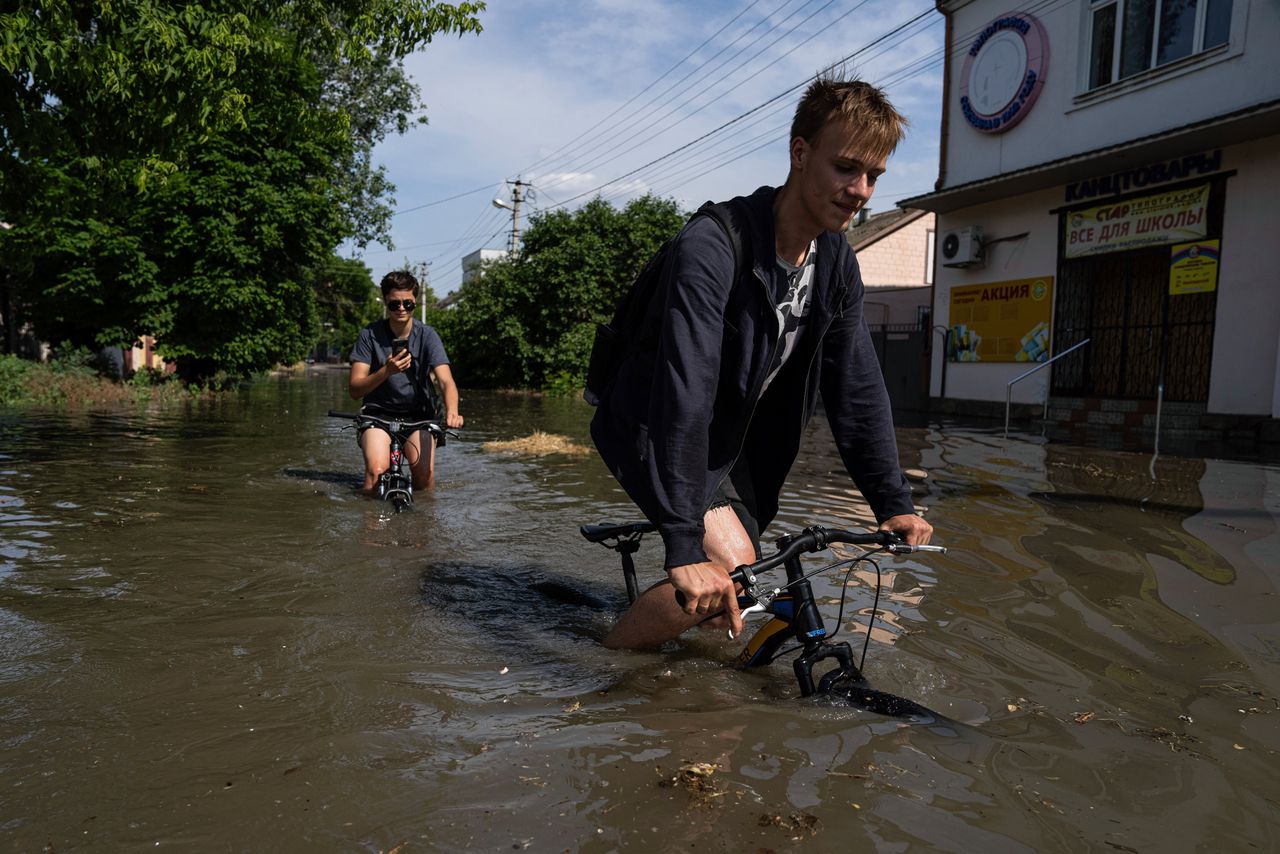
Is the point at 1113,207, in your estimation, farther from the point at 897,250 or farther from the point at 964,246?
the point at 897,250

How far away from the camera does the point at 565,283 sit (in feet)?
101

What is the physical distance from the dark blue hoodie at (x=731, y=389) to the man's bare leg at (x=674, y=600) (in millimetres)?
199

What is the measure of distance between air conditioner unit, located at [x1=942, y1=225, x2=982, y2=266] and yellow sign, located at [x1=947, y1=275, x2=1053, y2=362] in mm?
640

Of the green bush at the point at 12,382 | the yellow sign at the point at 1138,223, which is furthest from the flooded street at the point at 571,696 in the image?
the green bush at the point at 12,382

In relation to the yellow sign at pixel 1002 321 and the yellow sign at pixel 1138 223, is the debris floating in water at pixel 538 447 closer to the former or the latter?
the yellow sign at pixel 1002 321

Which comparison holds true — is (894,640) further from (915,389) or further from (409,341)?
(915,389)

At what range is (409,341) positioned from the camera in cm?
689

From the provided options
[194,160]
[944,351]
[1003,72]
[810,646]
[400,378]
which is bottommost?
[810,646]

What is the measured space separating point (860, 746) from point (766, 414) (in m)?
1.21

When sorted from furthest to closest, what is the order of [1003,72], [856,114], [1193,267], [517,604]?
1. [1003,72]
2. [1193,267]
3. [517,604]
4. [856,114]

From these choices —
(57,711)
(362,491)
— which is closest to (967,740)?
(57,711)

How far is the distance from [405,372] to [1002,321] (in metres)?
14.6

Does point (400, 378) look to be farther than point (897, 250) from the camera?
No

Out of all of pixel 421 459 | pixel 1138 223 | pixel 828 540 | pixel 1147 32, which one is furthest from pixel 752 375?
pixel 1147 32
